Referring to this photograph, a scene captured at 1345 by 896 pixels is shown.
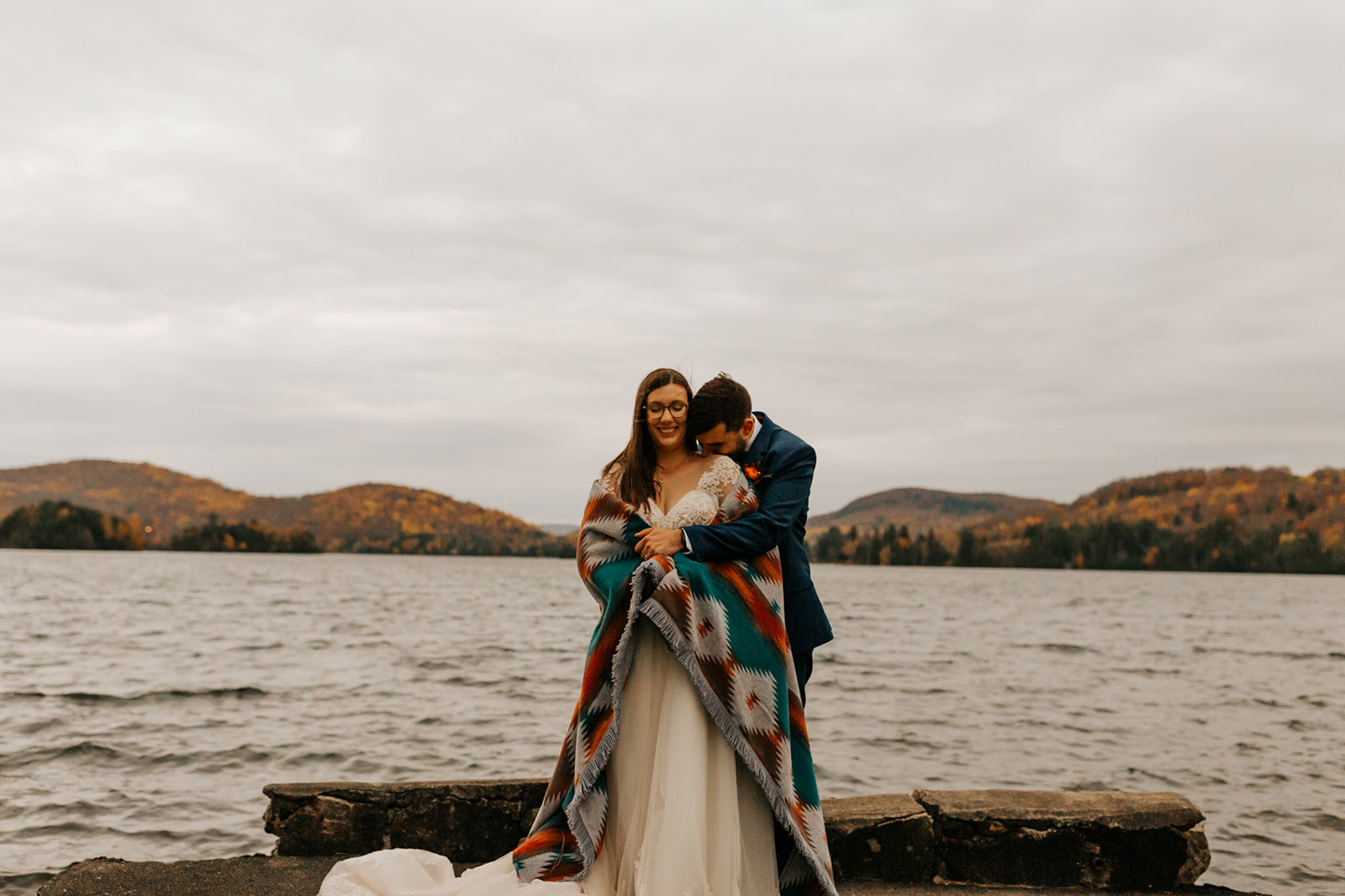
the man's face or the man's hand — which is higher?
the man's face

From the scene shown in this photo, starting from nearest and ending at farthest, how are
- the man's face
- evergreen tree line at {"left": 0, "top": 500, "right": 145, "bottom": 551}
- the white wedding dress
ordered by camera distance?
the white wedding dress < the man's face < evergreen tree line at {"left": 0, "top": 500, "right": 145, "bottom": 551}

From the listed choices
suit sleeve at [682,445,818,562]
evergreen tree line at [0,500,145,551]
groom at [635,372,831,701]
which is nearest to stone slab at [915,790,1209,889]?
groom at [635,372,831,701]

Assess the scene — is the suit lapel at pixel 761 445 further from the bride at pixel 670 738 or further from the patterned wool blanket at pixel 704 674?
the patterned wool blanket at pixel 704 674

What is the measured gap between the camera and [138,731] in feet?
44.5

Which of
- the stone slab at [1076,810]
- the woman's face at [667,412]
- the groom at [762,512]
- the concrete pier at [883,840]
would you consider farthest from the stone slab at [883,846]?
the woman's face at [667,412]

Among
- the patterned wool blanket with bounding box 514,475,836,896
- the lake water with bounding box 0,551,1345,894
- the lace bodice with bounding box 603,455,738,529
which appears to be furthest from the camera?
the lake water with bounding box 0,551,1345,894

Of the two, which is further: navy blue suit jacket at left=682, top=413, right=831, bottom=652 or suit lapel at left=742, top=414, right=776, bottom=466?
suit lapel at left=742, top=414, right=776, bottom=466

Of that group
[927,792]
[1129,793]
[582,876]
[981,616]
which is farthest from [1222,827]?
[981,616]

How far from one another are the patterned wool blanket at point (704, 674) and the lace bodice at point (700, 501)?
0.07 metres

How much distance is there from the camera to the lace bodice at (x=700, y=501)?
158 inches

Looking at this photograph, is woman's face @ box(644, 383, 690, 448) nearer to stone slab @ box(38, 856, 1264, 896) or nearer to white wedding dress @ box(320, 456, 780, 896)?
white wedding dress @ box(320, 456, 780, 896)

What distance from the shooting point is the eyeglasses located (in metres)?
4.04

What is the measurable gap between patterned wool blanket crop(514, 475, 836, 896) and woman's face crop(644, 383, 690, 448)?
1.09 feet

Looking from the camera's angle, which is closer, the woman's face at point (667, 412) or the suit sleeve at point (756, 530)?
the suit sleeve at point (756, 530)
